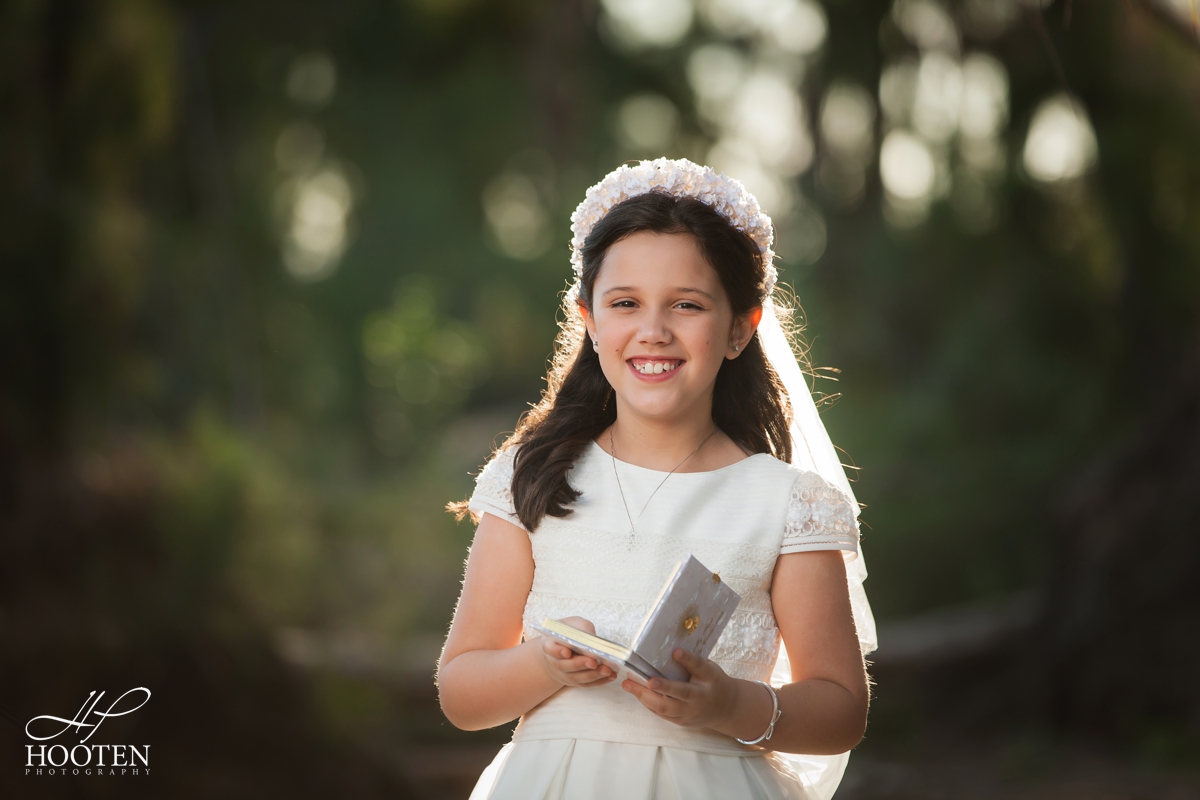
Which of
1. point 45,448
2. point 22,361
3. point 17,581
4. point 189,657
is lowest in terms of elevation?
point 189,657

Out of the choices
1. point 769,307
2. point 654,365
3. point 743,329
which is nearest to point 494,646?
point 654,365

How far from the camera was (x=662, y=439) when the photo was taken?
2164 mm

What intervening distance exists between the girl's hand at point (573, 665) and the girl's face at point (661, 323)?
20.0 inches

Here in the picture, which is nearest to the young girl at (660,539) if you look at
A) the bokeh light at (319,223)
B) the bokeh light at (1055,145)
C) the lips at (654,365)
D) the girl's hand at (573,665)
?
the lips at (654,365)

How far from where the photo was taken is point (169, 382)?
5.54m

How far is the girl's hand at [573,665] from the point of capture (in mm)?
1688

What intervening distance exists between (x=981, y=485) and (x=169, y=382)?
21.0 ft

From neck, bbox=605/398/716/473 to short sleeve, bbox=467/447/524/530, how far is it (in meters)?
0.24

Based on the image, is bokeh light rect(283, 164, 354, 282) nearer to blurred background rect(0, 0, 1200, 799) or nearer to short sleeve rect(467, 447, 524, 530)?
blurred background rect(0, 0, 1200, 799)

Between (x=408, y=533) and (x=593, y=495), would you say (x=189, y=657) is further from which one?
(x=593, y=495)

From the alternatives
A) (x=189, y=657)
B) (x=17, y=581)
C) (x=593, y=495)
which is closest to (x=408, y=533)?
(x=189, y=657)

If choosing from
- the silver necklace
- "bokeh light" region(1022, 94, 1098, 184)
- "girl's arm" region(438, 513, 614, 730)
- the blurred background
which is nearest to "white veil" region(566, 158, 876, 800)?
the silver necklace

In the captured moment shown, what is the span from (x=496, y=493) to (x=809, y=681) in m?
0.70

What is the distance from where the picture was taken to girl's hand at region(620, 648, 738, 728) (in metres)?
1.64
